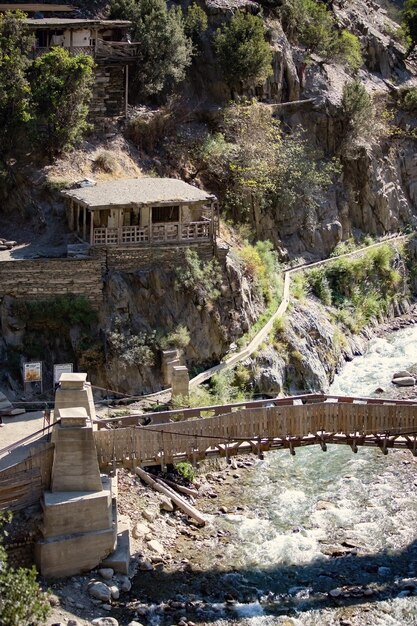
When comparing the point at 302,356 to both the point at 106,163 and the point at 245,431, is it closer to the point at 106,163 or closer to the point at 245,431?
the point at 106,163

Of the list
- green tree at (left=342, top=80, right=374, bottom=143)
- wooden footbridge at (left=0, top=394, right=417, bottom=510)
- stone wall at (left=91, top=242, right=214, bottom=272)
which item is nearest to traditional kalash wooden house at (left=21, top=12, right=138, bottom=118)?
stone wall at (left=91, top=242, right=214, bottom=272)

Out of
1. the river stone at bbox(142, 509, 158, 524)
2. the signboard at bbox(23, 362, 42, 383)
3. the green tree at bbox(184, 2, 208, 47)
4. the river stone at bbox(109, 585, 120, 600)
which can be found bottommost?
the river stone at bbox(109, 585, 120, 600)

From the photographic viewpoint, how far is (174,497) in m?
28.9

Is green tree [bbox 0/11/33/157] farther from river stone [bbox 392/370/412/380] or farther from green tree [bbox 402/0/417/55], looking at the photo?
green tree [bbox 402/0/417/55]

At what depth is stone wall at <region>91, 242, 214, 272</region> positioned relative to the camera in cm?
3488

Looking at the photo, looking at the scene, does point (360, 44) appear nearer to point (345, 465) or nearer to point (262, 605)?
point (345, 465)

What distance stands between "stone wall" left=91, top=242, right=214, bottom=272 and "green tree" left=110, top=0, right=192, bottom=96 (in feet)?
42.7

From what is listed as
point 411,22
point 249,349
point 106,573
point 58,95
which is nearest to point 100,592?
point 106,573

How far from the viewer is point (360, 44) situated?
60531 millimetres

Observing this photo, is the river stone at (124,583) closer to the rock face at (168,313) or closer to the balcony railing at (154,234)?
the rock face at (168,313)

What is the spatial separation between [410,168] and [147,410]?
101 feet

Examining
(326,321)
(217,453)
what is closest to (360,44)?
(326,321)

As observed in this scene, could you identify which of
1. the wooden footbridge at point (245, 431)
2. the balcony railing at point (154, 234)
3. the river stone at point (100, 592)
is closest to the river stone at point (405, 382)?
the balcony railing at point (154, 234)

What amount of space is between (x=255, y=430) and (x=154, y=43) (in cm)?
2490
